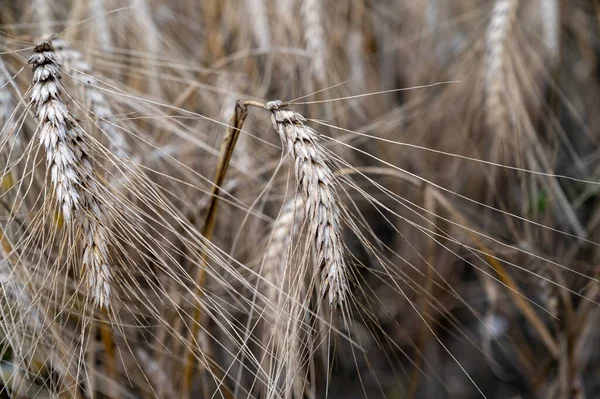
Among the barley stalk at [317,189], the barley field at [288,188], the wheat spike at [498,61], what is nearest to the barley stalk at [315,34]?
the barley field at [288,188]

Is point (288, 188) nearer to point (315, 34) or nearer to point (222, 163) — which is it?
point (222, 163)

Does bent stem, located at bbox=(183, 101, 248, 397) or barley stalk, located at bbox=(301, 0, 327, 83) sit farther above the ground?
barley stalk, located at bbox=(301, 0, 327, 83)

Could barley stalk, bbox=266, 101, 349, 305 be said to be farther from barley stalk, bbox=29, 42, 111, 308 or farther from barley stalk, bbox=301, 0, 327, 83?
barley stalk, bbox=301, 0, 327, 83

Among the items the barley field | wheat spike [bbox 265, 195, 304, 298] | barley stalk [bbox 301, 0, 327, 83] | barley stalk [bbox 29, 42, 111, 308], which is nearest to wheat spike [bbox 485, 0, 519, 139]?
the barley field

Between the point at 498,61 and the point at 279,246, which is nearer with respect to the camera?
the point at 279,246

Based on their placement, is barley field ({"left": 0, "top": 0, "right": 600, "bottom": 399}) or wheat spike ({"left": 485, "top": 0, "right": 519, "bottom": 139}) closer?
barley field ({"left": 0, "top": 0, "right": 600, "bottom": 399})

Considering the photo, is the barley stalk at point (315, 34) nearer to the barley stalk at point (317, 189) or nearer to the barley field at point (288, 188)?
the barley field at point (288, 188)

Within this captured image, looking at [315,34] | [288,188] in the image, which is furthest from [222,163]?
[315,34]

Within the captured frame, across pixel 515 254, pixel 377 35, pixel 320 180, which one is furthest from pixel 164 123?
pixel 377 35
